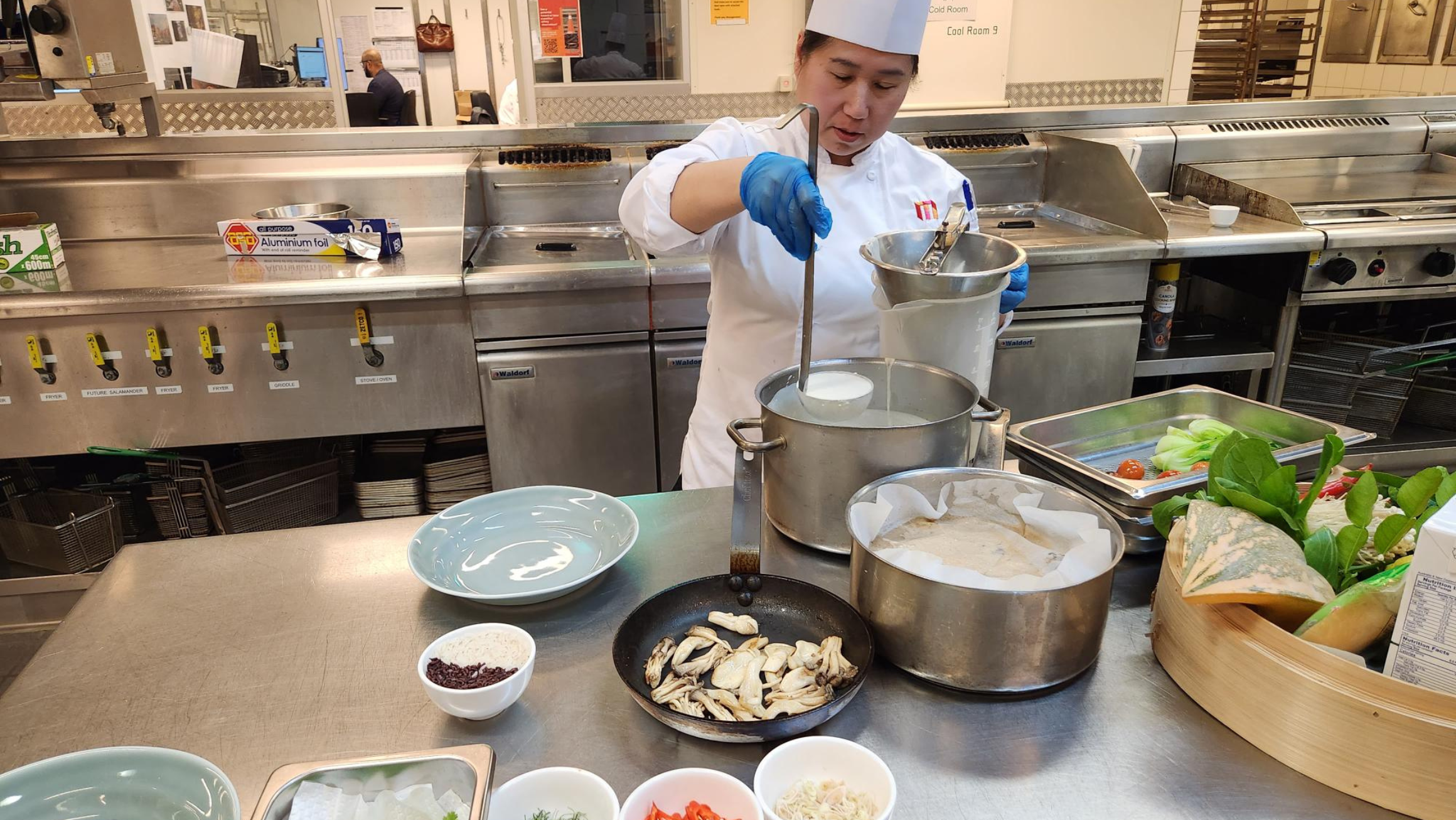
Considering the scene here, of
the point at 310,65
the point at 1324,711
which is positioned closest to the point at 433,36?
the point at 310,65

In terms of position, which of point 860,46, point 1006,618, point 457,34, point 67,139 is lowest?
point 1006,618

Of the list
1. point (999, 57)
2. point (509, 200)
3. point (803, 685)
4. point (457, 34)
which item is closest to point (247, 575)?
point (803, 685)

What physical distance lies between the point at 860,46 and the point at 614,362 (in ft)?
4.96

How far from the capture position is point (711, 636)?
1.10 m

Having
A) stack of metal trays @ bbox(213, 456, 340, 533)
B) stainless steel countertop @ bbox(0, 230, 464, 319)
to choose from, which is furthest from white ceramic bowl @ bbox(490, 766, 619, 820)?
stack of metal trays @ bbox(213, 456, 340, 533)

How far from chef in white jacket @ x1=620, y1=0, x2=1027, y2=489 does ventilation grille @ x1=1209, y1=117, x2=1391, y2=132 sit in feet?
6.74

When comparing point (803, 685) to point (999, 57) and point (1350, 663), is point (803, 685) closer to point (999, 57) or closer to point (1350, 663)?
point (1350, 663)

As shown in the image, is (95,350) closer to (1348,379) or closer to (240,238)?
(240,238)

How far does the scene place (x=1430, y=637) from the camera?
2.79ft

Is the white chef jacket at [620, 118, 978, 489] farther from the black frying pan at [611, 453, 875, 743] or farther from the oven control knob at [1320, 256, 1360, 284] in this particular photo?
the oven control knob at [1320, 256, 1360, 284]

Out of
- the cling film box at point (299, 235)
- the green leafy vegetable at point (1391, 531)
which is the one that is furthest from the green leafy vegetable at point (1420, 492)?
the cling film box at point (299, 235)

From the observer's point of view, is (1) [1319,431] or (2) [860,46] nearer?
(1) [1319,431]

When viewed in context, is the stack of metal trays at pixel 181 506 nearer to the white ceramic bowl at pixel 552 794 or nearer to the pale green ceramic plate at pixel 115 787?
the pale green ceramic plate at pixel 115 787

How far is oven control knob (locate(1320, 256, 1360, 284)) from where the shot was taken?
295 cm
